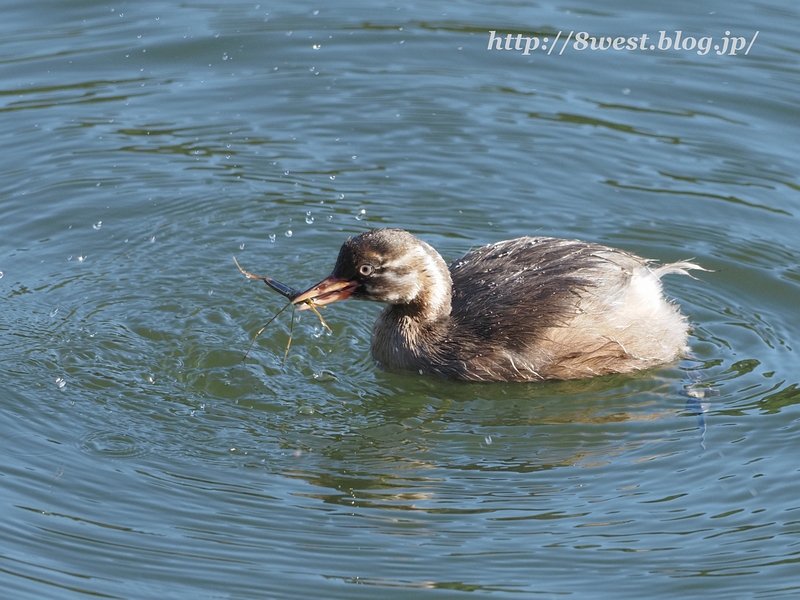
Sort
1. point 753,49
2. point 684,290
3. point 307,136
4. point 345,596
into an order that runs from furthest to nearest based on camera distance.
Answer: point 753,49 < point 307,136 < point 684,290 < point 345,596

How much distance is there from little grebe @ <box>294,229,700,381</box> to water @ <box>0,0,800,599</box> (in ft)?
0.53

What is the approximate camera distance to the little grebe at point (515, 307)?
7.25 metres

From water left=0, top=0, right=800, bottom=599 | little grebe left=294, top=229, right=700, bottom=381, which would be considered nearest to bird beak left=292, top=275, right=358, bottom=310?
little grebe left=294, top=229, right=700, bottom=381

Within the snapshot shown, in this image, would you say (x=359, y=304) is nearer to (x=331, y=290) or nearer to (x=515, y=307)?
(x=331, y=290)

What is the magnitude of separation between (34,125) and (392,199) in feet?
10.3

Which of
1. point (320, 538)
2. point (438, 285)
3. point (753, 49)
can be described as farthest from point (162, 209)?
point (753, 49)

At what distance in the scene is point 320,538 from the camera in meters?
5.88

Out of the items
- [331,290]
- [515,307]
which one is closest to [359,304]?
[331,290]

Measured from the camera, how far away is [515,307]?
7.31 metres

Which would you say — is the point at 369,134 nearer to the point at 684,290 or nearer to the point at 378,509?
the point at 684,290

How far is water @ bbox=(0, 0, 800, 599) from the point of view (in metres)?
5.85

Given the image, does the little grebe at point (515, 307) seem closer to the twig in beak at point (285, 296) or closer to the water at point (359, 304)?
the twig in beak at point (285, 296)

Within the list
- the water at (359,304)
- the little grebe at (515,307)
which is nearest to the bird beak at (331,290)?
the little grebe at (515,307)

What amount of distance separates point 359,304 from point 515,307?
59.0 inches
